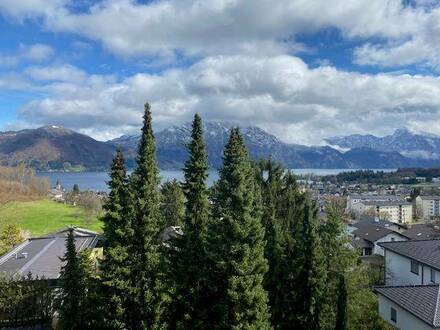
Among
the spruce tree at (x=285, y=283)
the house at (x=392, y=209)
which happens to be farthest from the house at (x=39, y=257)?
the house at (x=392, y=209)

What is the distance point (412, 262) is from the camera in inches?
1499

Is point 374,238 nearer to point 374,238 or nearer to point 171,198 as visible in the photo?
point 374,238

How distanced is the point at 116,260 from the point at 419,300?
18410 mm

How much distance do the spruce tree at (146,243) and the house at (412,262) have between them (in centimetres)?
2280

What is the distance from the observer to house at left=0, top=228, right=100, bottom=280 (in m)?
36.0

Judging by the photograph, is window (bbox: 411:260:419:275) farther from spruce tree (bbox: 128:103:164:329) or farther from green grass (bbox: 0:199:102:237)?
green grass (bbox: 0:199:102:237)

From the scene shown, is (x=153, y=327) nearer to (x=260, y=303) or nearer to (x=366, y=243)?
(x=260, y=303)

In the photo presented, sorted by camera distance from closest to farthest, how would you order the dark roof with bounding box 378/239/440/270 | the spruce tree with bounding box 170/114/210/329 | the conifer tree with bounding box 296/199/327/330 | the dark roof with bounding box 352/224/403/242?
1. the spruce tree with bounding box 170/114/210/329
2. the conifer tree with bounding box 296/199/327/330
3. the dark roof with bounding box 378/239/440/270
4. the dark roof with bounding box 352/224/403/242

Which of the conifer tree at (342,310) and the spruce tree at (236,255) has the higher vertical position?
the spruce tree at (236,255)

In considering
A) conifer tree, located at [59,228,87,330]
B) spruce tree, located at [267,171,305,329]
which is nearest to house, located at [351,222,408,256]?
spruce tree, located at [267,171,305,329]

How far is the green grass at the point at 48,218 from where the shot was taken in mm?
78488

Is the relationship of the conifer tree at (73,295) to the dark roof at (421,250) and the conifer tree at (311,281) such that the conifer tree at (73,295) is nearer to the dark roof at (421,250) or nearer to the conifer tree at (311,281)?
the conifer tree at (311,281)

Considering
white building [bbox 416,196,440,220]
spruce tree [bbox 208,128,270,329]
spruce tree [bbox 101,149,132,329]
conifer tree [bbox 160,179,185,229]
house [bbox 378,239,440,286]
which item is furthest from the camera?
white building [bbox 416,196,440,220]

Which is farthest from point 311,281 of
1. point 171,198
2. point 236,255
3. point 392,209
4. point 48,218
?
point 392,209
